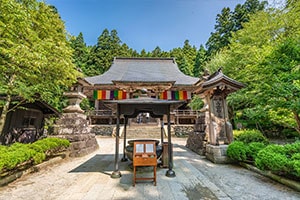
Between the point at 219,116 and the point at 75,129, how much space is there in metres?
5.71

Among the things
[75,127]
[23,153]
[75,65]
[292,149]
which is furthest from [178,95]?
[23,153]

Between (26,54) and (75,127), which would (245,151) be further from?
(26,54)

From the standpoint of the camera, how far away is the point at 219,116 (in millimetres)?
5098

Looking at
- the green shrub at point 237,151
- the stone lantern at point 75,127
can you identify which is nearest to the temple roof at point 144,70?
the stone lantern at point 75,127

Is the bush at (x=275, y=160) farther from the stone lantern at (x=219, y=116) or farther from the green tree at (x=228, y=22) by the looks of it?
the green tree at (x=228, y=22)

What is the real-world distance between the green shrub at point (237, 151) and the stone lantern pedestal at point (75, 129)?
17.6 ft

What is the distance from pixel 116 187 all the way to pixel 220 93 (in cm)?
448

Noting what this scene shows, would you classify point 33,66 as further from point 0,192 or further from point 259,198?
point 259,198

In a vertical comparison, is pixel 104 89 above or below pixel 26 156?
above

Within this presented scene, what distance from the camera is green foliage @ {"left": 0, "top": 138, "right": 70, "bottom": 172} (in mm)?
2817

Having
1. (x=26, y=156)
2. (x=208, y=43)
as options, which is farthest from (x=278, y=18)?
(x=208, y=43)

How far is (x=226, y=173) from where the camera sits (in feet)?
11.9

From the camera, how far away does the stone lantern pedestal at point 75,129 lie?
18.5 ft

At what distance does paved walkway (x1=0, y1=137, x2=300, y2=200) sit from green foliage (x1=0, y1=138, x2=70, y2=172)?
0.41 meters
